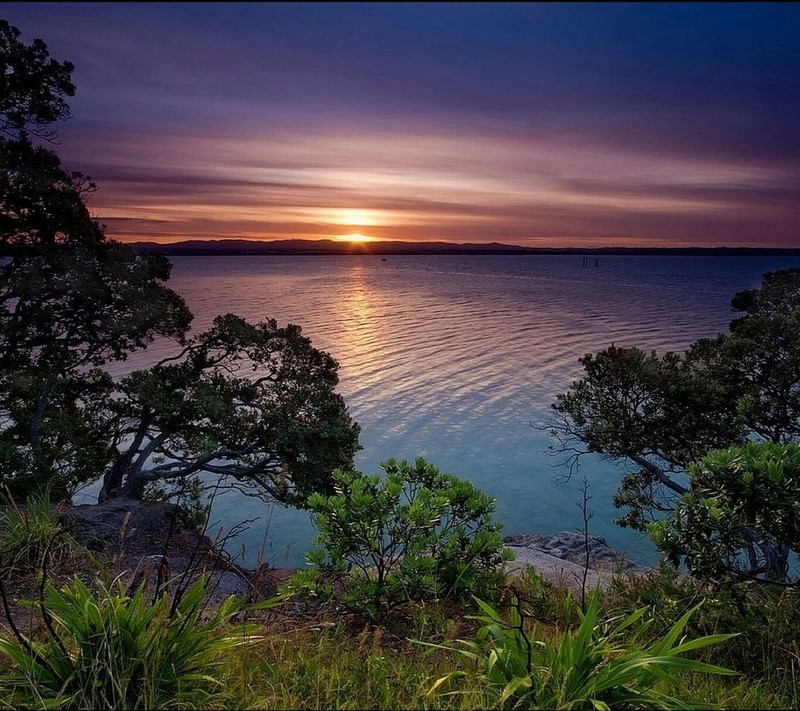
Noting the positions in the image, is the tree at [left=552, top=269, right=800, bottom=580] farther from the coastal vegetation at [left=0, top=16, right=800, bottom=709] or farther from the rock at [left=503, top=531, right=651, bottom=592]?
the rock at [left=503, top=531, right=651, bottom=592]

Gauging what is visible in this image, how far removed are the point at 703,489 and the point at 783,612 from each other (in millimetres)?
1406

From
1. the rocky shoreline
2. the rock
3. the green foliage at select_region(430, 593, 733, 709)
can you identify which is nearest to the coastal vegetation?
the green foliage at select_region(430, 593, 733, 709)

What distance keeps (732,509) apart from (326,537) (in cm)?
419

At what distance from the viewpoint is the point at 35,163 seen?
37.9ft

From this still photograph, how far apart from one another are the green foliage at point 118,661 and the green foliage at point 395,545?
1.91 meters

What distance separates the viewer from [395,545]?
6152mm

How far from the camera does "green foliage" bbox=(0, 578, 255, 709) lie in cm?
336

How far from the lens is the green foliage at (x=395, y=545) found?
5672 millimetres

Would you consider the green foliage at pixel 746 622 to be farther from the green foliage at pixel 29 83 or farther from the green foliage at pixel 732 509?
the green foliage at pixel 29 83

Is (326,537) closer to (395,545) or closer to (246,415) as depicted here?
(395,545)

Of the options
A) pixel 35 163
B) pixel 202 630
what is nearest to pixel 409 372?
pixel 35 163

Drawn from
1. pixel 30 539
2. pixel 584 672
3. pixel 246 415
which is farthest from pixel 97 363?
pixel 584 672

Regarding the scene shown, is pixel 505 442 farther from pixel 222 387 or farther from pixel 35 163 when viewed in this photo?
pixel 35 163

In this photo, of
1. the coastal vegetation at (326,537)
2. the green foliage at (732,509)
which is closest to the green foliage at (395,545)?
the coastal vegetation at (326,537)
